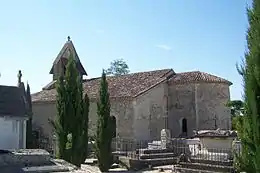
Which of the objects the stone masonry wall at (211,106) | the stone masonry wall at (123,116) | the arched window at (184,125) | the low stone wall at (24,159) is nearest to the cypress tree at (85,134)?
the stone masonry wall at (123,116)

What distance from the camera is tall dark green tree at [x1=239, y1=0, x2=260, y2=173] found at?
26.8 feet

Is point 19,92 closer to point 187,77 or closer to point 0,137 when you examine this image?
point 0,137

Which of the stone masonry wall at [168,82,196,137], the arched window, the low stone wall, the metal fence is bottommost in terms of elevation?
the metal fence

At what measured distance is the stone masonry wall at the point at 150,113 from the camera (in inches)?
1214

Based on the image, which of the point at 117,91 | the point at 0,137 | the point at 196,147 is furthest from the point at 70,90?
the point at 117,91

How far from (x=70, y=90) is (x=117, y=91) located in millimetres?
11353

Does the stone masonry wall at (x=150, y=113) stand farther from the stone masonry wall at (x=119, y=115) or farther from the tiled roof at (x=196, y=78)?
the tiled roof at (x=196, y=78)

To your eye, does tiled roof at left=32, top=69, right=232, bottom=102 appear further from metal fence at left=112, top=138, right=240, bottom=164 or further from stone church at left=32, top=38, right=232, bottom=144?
metal fence at left=112, top=138, right=240, bottom=164

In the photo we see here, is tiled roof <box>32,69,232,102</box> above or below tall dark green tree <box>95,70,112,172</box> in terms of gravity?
above

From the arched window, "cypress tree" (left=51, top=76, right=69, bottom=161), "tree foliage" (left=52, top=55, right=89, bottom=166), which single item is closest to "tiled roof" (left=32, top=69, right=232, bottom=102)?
the arched window

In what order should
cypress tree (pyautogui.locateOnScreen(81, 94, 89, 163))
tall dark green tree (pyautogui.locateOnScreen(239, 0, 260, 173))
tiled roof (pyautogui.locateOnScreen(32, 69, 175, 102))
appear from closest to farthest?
1. tall dark green tree (pyautogui.locateOnScreen(239, 0, 260, 173))
2. cypress tree (pyautogui.locateOnScreen(81, 94, 89, 163))
3. tiled roof (pyautogui.locateOnScreen(32, 69, 175, 102))

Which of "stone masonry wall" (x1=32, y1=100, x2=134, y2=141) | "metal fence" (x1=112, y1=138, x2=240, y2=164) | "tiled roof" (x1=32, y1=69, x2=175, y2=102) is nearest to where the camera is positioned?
"metal fence" (x1=112, y1=138, x2=240, y2=164)

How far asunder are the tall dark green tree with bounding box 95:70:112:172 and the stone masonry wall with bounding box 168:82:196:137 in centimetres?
1207

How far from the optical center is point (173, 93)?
3331cm
